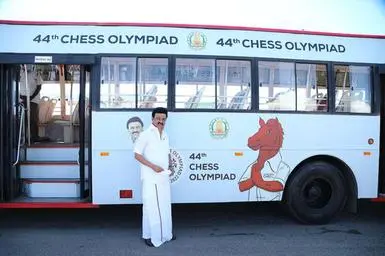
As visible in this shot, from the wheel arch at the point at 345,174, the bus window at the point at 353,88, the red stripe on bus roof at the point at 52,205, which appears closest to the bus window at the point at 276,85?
the bus window at the point at 353,88

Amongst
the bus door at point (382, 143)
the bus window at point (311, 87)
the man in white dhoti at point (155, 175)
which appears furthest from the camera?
the bus door at point (382, 143)

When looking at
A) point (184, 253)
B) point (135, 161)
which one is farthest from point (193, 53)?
point (184, 253)

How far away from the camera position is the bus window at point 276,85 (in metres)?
6.38

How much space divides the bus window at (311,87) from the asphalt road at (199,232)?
5.74ft

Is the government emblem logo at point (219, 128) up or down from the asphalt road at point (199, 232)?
up

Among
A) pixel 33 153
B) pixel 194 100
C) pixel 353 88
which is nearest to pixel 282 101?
pixel 353 88

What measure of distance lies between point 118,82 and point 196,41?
1182mm

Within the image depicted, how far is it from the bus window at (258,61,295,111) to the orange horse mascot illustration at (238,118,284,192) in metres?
0.24

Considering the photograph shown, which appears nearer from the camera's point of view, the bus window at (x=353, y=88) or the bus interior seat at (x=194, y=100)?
the bus interior seat at (x=194, y=100)

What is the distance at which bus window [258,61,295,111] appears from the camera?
6375 mm

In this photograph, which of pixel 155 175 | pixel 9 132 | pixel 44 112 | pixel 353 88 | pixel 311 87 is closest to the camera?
pixel 155 175

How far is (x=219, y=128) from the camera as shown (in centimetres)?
621

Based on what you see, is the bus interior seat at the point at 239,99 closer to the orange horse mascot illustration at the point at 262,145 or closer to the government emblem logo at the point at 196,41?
the orange horse mascot illustration at the point at 262,145

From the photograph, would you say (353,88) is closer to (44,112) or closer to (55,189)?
(55,189)
